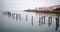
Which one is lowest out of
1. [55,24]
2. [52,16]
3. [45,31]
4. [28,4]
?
[45,31]

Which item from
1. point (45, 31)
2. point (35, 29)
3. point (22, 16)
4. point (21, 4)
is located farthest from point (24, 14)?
point (45, 31)

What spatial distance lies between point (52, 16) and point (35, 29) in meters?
0.30

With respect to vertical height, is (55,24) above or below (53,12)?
below

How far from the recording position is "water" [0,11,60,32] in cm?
129

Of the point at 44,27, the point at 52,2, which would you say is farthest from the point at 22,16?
the point at 52,2

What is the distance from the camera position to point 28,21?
130 centimetres

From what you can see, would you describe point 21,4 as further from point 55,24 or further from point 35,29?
point 55,24

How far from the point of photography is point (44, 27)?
1.30m

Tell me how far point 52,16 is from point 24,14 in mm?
399

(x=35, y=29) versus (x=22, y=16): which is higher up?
(x=22, y=16)

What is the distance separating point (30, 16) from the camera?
1.30m

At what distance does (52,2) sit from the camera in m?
1.29

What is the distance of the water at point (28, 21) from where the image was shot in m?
1.29

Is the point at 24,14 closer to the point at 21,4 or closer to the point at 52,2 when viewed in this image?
the point at 21,4
